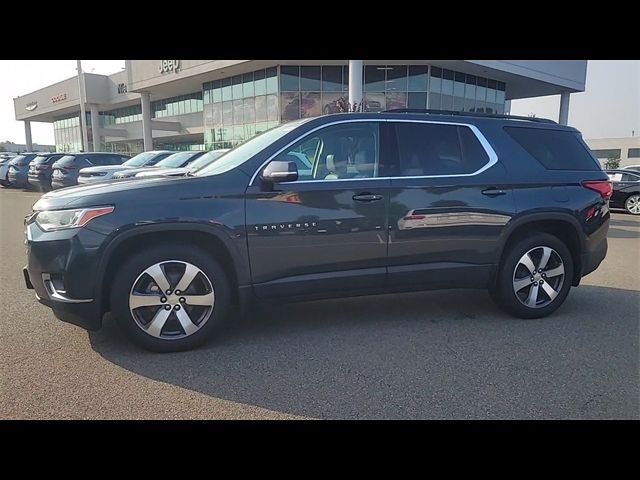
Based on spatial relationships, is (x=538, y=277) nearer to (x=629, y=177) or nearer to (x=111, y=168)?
(x=111, y=168)

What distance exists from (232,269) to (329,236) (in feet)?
2.81

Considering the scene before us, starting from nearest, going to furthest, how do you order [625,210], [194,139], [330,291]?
[330,291] < [625,210] < [194,139]

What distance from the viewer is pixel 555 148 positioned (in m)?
Result: 4.65

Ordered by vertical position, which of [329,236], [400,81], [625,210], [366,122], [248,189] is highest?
→ [400,81]

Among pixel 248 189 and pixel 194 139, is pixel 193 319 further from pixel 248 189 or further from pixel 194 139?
pixel 194 139

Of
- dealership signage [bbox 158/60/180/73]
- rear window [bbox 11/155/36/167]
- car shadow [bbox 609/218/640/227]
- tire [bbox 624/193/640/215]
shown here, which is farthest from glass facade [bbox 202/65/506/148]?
car shadow [bbox 609/218/640/227]

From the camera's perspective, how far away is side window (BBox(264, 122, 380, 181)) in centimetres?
389

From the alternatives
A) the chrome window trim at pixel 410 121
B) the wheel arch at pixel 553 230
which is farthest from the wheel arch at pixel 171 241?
the wheel arch at pixel 553 230

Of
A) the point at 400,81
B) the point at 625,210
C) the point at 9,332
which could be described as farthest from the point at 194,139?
the point at 9,332

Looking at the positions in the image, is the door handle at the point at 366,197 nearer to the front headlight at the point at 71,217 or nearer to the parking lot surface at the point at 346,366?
the parking lot surface at the point at 346,366

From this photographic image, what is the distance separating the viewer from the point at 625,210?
14867 millimetres

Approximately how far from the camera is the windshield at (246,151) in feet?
12.7

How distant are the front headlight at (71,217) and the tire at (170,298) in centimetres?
42

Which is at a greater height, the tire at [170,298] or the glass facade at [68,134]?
the glass facade at [68,134]
